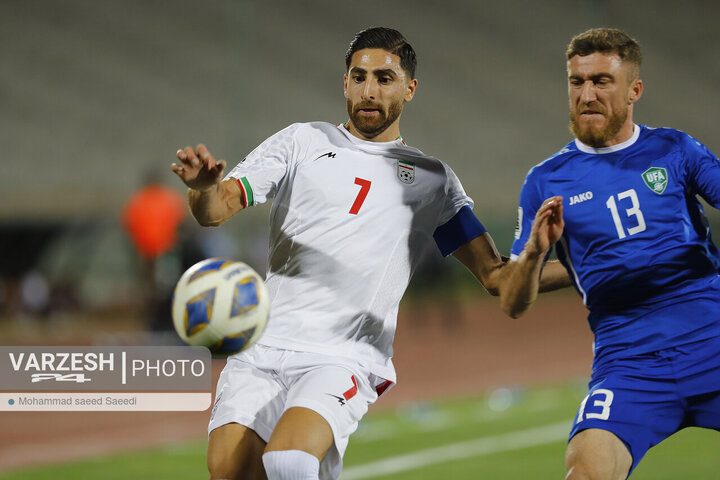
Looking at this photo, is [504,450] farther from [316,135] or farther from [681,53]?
[681,53]

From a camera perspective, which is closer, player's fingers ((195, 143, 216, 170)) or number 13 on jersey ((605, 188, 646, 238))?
player's fingers ((195, 143, 216, 170))

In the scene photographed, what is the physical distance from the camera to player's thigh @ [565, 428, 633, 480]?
150 inches

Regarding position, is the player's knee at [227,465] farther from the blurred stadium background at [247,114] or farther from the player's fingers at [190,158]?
the blurred stadium background at [247,114]

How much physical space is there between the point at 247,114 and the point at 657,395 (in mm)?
19606

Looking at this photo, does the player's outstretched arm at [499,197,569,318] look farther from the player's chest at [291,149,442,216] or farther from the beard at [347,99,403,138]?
the beard at [347,99,403,138]

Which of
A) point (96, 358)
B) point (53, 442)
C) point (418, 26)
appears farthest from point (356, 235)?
point (418, 26)

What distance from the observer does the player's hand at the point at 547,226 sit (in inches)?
160

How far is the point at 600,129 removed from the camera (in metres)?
4.38

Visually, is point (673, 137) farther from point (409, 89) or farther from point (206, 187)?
point (206, 187)

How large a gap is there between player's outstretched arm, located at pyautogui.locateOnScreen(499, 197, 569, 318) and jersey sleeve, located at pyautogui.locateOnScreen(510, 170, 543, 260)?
92mm

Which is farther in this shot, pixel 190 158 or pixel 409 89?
pixel 409 89

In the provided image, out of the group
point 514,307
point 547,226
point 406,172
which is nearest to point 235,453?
point 514,307

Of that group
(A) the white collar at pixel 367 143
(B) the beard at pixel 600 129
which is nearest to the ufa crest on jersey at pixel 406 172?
(A) the white collar at pixel 367 143

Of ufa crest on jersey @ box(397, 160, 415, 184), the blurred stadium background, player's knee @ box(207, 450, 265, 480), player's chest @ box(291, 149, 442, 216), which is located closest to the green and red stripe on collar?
player's chest @ box(291, 149, 442, 216)
